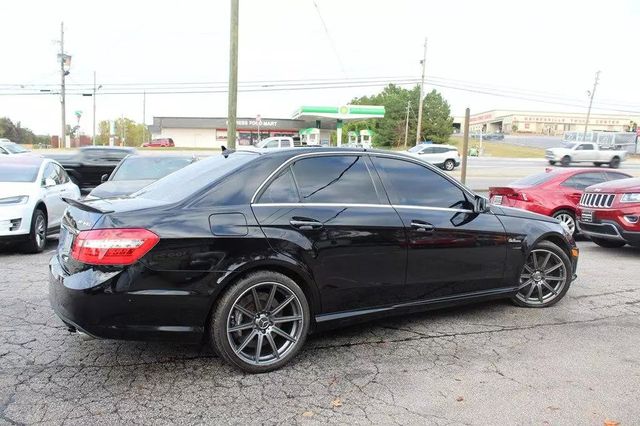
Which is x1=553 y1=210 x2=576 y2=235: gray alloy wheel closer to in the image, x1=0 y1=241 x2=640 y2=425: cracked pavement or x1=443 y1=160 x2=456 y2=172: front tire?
x1=0 y1=241 x2=640 y2=425: cracked pavement

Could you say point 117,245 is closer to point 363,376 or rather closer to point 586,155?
point 363,376

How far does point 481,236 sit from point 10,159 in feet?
26.6

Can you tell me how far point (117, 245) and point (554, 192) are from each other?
9.48m

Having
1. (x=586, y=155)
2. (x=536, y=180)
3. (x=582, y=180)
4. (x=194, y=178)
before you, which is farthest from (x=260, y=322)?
(x=586, y=155)

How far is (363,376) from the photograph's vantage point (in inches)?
149

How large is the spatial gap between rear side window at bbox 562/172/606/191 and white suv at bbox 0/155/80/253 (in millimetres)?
9649

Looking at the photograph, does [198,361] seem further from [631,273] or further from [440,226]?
[631,273]

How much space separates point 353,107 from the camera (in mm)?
47688

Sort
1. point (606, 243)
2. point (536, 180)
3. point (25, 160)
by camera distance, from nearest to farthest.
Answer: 1. point (25, 160)
2. point (606, 243)
3. point (536, 180)

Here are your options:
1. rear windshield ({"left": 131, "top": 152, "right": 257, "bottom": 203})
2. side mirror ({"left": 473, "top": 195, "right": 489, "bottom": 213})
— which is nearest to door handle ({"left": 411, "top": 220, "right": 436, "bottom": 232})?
side mirror ({"left": 473, "top": 195, "right": 489, "bottom": 213})

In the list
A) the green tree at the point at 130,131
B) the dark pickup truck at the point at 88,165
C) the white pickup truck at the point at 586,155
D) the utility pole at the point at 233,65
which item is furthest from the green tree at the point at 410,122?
the utility pole at the point at 233,65

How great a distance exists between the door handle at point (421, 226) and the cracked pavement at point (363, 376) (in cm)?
94

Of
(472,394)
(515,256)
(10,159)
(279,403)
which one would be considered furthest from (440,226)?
(10,159)

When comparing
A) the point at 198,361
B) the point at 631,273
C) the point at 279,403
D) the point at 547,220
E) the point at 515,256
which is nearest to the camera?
the point at 279,403
